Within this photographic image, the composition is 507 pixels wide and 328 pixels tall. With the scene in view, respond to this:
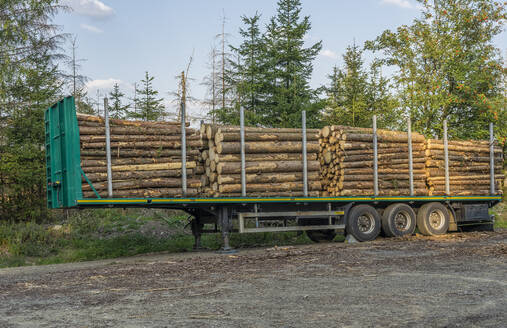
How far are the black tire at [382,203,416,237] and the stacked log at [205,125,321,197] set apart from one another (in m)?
2.65

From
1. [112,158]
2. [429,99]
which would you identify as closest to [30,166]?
[112,158]

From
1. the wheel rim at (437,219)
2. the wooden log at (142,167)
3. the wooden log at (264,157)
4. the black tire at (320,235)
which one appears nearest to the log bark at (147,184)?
the wooden log at (142,167)

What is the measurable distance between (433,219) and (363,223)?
9.75ft

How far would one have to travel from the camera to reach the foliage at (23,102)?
692 inches

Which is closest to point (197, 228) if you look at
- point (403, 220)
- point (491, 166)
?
point (403, 220)

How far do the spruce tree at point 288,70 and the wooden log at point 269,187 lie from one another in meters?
7.80

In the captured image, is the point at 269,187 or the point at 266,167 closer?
the point at 266,167

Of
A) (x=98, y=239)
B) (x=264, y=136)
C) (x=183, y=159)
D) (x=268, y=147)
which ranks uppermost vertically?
(x=264, y=136)

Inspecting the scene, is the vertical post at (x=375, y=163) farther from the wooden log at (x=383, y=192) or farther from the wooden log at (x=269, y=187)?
the wooden log at (x=269, y=187)

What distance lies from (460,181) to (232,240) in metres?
8.03

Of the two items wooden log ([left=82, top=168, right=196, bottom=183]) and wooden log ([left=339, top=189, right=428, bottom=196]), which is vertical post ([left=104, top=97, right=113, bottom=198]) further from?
wooden log ([left=339, top=189, right=428, bottom=196])

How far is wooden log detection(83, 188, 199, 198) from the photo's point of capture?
11.6 meters

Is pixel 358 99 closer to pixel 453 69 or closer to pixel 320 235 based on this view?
pixel 453 69

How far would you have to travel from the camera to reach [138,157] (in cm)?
1232
